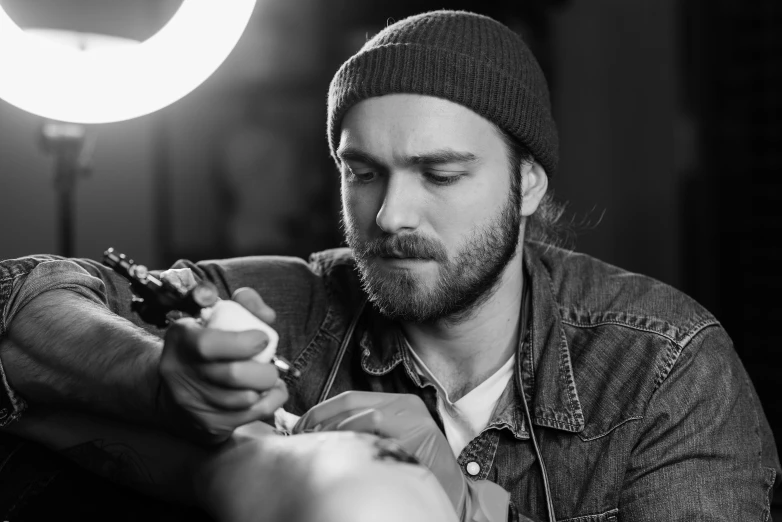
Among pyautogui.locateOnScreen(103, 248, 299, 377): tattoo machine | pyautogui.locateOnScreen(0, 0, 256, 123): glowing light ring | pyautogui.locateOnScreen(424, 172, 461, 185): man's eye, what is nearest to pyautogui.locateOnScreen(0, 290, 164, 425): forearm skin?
pyautogui.locateOnScreen(103, 248, 299, 377): tattoo machine

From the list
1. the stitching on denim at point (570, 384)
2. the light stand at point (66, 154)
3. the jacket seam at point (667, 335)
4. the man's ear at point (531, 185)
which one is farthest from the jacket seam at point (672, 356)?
the light stand at point (66, 154)

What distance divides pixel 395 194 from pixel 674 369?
25.0 inches

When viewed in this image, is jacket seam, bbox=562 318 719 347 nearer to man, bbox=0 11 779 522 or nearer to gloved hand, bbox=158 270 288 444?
man, bbox=0 11 779 522

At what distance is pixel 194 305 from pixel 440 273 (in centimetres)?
84

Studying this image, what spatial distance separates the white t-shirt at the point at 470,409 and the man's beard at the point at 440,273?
158 millimetres

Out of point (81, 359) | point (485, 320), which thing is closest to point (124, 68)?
point (81, 359)

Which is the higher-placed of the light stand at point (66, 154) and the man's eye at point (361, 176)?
the man's eye at point (361, 176)

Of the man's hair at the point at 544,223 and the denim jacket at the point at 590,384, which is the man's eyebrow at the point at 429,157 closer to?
the man's hair at the point at 544,223

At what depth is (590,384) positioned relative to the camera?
5.43 feet

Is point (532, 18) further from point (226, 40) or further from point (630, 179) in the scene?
point (226, 40)

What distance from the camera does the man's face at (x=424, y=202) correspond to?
5.23ft

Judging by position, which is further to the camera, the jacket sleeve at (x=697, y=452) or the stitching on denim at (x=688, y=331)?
the stitching on denim at (x=688, y=331)

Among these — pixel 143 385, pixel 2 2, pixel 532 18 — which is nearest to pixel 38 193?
pixel 532 18

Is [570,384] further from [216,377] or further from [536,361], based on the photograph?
[216,377]
